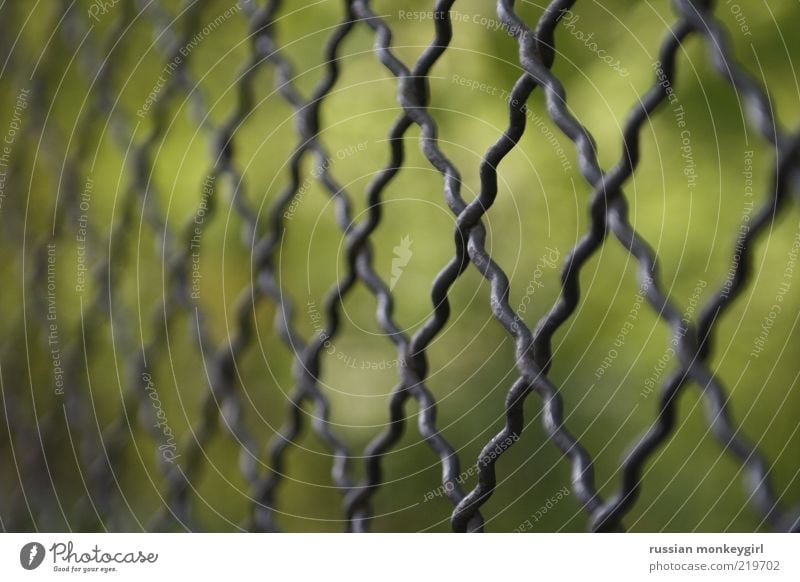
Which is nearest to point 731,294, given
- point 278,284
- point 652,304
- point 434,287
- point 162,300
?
point 652,304

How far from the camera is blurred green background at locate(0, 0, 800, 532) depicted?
0.57m

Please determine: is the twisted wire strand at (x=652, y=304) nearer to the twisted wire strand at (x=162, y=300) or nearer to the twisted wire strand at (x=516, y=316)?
the twisted wire strand at (x=516, y=316)

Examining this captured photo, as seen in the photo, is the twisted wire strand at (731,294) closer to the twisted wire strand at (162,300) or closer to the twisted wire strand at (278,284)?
the twisted wire strand at (278,284)

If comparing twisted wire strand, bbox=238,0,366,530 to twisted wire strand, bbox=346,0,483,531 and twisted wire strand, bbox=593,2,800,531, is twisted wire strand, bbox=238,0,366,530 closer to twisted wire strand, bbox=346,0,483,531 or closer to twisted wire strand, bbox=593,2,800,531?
twisted wire strand, bbox=346,0,483,531

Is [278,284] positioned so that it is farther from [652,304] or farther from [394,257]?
[652,304]

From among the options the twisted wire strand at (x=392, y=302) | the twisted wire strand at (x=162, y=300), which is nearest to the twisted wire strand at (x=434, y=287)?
the twisted wire strand at (x=392, y=302)
